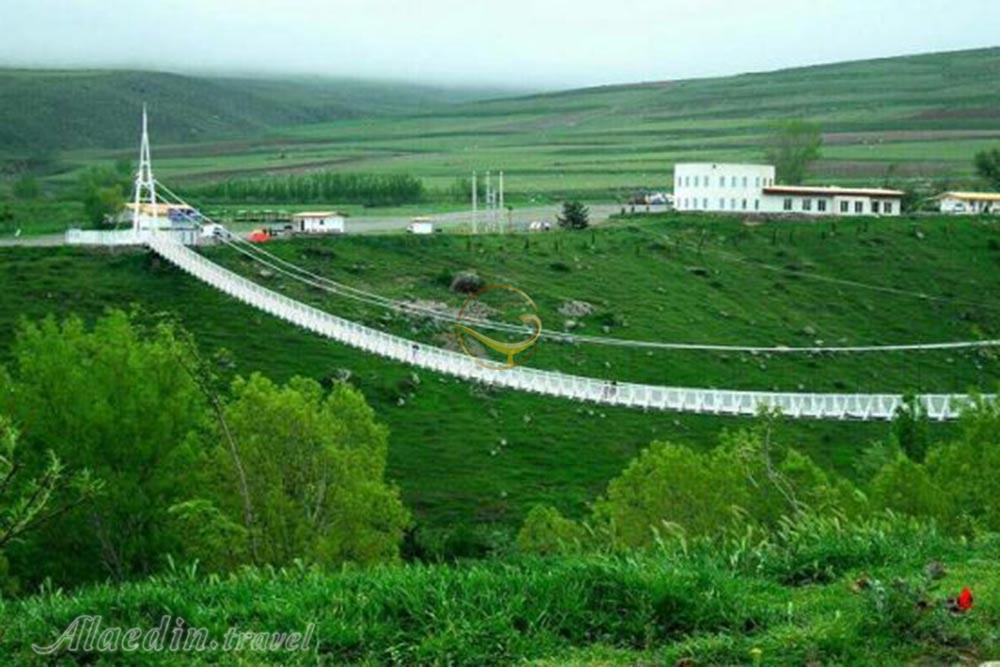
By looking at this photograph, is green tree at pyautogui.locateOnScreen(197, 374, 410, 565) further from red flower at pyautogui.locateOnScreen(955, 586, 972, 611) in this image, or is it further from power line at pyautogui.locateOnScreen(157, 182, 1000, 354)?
power line at pyautogui.locateOnScreen(157, 182, 1000, 354)

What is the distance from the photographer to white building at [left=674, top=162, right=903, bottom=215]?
99188 millimetres

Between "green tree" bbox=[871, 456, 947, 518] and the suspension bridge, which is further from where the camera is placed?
the suspension bridge

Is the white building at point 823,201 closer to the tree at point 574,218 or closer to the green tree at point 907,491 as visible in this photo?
the tree at point 574,218

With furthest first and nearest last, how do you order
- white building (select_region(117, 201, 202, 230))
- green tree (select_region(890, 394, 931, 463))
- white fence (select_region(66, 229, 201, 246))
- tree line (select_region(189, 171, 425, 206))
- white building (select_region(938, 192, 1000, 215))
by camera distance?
tree line (select_region(189, 171, 425, 206)), white building (select_region(938, 192, 1000, 215)), white building (select_region(117, 201, 202, 230)), white fence (select_region(66, 229, 201, 246)), green tree (select_region(890, 394, 931, 463))

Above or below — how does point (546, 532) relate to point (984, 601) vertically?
below

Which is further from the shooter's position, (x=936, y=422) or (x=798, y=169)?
(x=798, y=169)

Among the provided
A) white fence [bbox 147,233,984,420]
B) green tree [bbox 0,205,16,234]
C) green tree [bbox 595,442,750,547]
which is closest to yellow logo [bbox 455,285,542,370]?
white fence [bbox 147,233,984,420]

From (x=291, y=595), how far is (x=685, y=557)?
2.90 metres

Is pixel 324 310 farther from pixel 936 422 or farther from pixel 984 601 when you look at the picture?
pixel 984 601

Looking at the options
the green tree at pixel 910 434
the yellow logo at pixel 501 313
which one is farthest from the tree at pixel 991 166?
the green tree at pixel 910 434

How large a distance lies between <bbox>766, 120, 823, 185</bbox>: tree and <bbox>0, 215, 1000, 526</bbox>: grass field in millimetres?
33382

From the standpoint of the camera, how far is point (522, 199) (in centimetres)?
14125

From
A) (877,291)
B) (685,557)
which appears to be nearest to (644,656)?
(685,557)

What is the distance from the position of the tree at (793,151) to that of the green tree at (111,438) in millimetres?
99988
